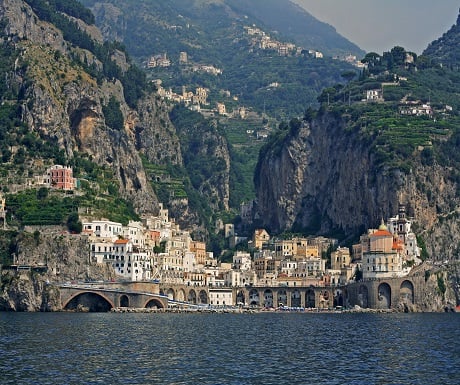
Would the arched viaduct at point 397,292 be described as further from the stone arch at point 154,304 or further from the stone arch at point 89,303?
the stone arch at point 89,303

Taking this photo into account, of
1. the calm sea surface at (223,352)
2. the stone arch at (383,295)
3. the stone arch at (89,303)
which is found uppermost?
the stone arch at (383,295)

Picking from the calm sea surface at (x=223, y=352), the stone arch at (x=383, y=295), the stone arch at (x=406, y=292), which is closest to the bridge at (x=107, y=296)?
the calm sea surface at (x=223, y=352)

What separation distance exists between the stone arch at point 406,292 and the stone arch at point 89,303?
47.5 metres

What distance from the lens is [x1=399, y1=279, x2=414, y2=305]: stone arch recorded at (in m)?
198

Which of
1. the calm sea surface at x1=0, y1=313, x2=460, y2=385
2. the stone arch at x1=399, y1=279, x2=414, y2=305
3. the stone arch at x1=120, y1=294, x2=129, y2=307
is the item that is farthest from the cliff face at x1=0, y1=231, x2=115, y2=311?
the stone arch at x1=399, y1=279, x2=414, y2=305

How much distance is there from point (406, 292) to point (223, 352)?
96.9m

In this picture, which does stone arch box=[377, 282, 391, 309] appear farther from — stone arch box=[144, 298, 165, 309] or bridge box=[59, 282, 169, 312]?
stone arch box=[144, 298, 165, 309]

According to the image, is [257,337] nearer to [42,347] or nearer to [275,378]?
[42,347]

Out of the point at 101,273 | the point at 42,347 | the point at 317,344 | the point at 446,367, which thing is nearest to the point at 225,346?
the point at 317,344

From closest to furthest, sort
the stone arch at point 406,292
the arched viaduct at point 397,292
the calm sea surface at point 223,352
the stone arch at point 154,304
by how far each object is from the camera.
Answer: the calm sea surface at point 223,352
the stone arch at point 154,304
the arched viaduct at point 397,292
the stone arch at point 406,292

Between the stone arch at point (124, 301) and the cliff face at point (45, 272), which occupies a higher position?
the cliff face at point (45, 272)

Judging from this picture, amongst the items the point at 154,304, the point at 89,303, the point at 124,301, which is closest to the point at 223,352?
the point at 89,303

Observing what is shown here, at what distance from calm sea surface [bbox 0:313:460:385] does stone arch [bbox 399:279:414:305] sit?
3899 centimetres

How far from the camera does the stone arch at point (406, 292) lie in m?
198
